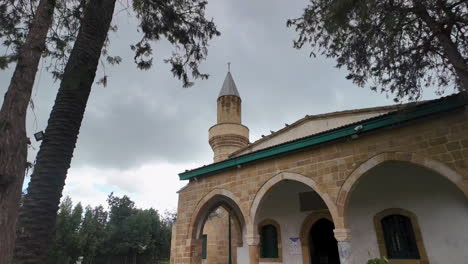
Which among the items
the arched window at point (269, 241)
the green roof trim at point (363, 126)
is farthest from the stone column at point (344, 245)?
the arched window at point (269, 241)

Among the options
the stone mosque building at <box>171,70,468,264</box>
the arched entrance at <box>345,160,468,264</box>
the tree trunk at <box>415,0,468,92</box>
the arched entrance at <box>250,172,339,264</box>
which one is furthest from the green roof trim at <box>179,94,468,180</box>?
the arched entrance at <box>250,172,339,264</box>

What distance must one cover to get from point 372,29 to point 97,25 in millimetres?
4073

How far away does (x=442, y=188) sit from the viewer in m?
5.67

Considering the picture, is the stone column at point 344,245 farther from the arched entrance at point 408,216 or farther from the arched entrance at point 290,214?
the arched entrance at point 290,214

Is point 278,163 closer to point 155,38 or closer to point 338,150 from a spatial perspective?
point 338,150

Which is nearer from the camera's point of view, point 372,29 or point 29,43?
point 29,43

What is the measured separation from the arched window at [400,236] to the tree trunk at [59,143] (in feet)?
20.5

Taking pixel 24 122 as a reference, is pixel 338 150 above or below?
above

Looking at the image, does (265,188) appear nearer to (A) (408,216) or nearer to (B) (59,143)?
(A) (408,216)

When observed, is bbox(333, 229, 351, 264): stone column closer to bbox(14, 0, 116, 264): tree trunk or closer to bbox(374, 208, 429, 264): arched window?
bbox(374, 208, 429, 264): arched window


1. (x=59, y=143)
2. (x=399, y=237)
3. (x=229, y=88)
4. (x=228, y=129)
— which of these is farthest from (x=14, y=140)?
(x=229, y=88)

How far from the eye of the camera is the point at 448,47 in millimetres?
4078

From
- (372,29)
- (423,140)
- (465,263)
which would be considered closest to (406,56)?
Result: (372,29)

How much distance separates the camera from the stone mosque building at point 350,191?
14.2ft
